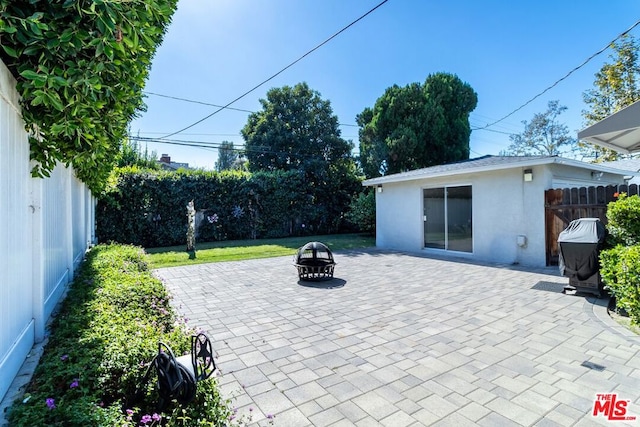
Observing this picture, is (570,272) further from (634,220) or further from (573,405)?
(573,405)

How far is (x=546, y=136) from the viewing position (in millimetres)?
32438

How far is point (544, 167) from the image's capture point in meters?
8.30

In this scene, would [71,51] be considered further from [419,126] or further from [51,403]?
[419,126]

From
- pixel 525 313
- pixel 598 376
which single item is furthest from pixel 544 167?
pixel 598 376

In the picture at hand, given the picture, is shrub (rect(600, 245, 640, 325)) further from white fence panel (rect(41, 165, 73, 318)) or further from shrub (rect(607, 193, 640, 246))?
white fence panel (rect(41, 165, 73, 318))

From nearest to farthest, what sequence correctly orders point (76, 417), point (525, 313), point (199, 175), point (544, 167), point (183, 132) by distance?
point (76, 417), point (525, 313), point (544, 167), point (199, 175), point (183, 132)

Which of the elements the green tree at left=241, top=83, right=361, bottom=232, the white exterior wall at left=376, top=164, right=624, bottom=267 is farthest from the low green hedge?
the green tree at left=241, top=83, right=361, bottom=232

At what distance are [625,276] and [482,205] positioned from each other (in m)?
5.68

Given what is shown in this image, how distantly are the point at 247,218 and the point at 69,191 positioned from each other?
10.5 m

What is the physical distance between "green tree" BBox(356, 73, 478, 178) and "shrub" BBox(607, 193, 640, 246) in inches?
548

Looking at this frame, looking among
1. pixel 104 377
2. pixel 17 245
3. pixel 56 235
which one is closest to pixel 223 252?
pixel 56 235

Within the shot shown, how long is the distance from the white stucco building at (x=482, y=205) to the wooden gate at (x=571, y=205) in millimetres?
187

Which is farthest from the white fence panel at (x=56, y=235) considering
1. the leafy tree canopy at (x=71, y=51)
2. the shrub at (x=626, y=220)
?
the shrub at (x=626, y=220)

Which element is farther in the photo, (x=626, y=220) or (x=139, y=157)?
(x=139, y=157)
